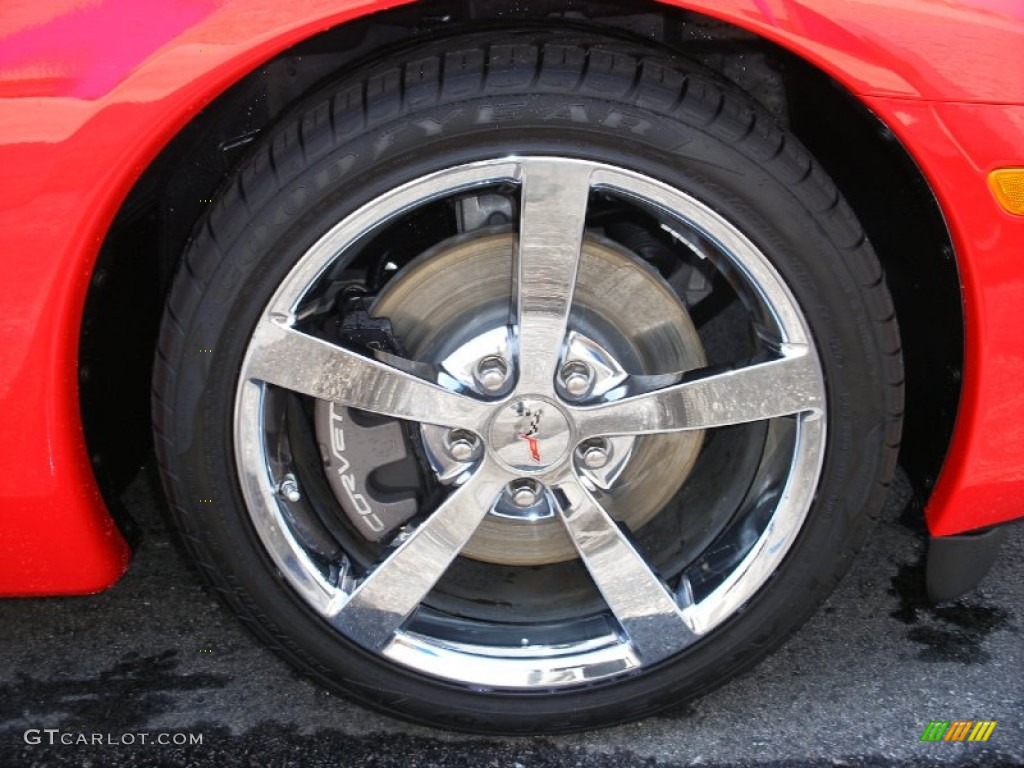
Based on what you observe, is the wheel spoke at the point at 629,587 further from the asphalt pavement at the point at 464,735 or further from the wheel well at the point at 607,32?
the wheel well at the point at 607,32

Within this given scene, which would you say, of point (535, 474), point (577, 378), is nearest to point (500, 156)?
point (577, 378)

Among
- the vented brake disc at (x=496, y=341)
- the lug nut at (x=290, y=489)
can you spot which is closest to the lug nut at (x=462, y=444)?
the vented brake disc at (x=496, y=341)

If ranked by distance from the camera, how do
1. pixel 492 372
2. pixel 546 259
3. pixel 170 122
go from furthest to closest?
pixel 492 372, pixel 546 259, pixel 170 122

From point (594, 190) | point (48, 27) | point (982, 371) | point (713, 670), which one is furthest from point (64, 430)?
point (982, 371)

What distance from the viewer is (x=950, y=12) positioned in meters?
1.48

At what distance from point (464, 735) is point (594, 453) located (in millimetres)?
503

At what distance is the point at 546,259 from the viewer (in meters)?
1.60

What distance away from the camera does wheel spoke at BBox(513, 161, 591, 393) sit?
5.08ft

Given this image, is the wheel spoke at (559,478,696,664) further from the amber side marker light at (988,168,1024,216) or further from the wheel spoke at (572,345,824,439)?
the amber side marker light at (988,168,1024,216)

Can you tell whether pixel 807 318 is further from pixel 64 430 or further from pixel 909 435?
pixel 64 430

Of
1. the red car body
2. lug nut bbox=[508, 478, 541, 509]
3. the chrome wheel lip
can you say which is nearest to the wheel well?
the red car body

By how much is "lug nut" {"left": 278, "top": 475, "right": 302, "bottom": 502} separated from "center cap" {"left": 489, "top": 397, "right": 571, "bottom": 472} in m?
0.32

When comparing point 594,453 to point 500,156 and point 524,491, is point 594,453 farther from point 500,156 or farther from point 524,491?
point 500,156

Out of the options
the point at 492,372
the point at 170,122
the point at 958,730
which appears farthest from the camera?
the point at 958,730
